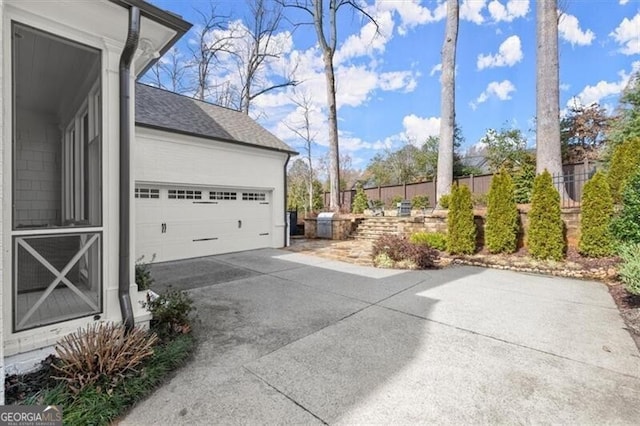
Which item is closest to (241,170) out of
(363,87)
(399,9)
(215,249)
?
(215,249)

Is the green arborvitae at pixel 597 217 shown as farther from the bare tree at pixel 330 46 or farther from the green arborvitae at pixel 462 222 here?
the bare tree at pixel 330 46

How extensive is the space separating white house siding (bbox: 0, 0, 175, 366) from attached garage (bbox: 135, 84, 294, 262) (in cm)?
437

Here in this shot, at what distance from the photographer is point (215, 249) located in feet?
28.6

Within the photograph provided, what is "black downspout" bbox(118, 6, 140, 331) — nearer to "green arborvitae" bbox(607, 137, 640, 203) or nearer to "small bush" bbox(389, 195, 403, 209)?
"green arborvitae" bbox(607, 137, 640, 203)

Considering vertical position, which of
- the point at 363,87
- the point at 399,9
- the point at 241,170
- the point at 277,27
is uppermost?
the point at 277,27

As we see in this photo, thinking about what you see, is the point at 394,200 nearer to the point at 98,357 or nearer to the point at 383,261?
the point at 383,261

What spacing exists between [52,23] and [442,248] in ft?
28.5

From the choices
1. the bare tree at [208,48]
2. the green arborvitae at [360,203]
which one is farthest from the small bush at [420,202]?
the bare tree at [208,48]

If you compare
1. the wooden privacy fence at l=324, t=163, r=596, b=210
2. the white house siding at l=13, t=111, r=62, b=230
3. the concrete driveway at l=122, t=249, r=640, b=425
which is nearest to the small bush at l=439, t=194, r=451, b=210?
the wooden privacy fence at l=324, t=163, r=596, b=210

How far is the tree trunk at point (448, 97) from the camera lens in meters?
10.4

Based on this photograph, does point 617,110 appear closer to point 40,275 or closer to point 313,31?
point 313,31

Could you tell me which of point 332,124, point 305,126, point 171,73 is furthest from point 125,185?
point 171,73

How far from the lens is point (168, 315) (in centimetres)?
331

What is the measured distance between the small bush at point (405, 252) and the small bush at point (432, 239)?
1356 millimetres
